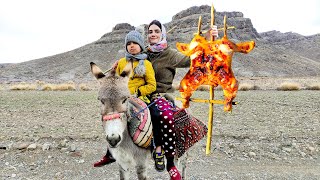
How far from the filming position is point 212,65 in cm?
498

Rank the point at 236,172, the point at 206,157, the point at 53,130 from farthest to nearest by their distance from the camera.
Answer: the point at 53,130 < the point at 206,157 < the point at 236,172

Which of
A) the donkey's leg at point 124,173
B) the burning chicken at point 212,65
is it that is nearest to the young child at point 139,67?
the burning chicken at point 212,65

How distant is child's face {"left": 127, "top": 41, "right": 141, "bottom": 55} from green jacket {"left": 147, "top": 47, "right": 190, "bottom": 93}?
20.4 inches

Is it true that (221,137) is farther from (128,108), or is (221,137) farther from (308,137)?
(128,108)

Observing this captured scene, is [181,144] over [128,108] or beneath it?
beneath

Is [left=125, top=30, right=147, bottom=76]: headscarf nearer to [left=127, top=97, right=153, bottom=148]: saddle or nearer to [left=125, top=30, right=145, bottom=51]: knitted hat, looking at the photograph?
[left=125, top=30, right=145, bottom=51]: knitted hat

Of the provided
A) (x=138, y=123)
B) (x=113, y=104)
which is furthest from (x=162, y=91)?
(x=113, y=104)

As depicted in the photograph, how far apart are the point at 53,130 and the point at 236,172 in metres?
6.32

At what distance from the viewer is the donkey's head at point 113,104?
11.6 ft

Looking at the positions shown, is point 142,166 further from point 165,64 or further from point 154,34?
point 154,34

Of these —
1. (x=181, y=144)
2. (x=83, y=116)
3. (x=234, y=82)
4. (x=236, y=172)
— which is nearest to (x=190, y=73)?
(x=234, y=82)

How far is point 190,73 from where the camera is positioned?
16.8 feet

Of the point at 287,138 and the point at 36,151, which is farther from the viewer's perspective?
the point at 287,138

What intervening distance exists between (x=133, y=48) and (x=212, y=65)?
1330mm
